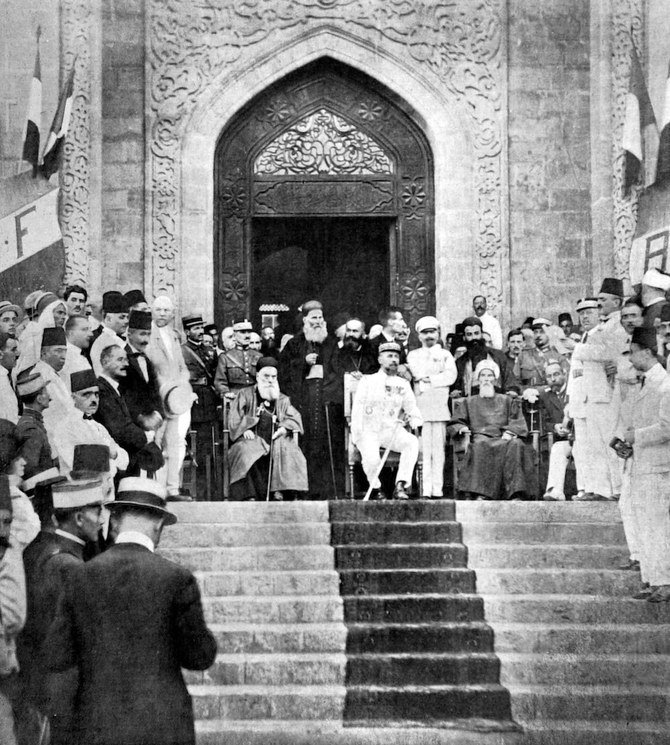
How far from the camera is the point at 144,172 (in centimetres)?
1698

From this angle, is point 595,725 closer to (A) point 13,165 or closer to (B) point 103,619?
(B) point 103,619

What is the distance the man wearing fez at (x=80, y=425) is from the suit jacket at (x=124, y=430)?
0.48 metres

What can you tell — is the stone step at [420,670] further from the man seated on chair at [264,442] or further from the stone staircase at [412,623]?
the man seated on chair at [264,442]

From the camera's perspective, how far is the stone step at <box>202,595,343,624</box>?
9.84 m

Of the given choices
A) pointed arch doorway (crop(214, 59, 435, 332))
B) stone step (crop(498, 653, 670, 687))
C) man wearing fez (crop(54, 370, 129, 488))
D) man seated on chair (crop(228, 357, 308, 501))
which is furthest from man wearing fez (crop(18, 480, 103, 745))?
pointed arch doorway (crop(214, 59, 435, 332))

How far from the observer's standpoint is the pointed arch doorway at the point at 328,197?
1744 centimetres

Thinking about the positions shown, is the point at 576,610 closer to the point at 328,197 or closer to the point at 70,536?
the point at 70,536

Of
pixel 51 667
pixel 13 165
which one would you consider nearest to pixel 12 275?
pixel 13 165

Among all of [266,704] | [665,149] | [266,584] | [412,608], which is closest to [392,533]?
[412,608]

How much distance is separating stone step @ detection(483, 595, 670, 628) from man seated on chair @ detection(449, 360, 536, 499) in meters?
2.88

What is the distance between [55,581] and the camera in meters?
6.32

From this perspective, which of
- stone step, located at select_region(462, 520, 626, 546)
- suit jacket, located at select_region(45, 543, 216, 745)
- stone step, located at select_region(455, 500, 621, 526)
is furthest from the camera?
stone step, located at select_region(455, 500, 621, 526)

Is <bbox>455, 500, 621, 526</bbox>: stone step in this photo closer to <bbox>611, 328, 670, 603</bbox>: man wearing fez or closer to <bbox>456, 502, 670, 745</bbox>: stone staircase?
<bbox>456, 502, 670, 745</bbox>: stone staircase

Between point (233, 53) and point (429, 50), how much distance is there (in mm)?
2422
